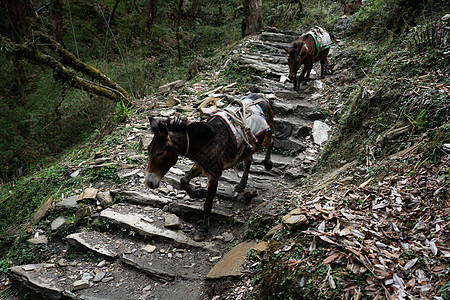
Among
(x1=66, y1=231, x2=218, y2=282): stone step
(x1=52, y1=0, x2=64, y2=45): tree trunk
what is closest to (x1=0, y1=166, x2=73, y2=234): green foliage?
(x1=66, y1=231, x2=218, y2=282): stone step

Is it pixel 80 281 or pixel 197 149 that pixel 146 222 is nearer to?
pixel 80 281

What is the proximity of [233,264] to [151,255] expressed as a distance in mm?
1695

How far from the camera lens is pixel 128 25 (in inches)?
648

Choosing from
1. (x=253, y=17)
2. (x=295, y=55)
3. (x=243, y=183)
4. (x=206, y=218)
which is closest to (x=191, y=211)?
(x=206, y=218)

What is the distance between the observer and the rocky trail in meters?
4.14

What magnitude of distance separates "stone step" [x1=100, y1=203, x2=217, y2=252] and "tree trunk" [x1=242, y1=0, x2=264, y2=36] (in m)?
10.6

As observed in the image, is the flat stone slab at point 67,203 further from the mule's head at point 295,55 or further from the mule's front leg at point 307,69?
the mule's front leg at point 307,69

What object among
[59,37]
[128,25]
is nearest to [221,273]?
[59,37]

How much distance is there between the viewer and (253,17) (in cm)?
1291

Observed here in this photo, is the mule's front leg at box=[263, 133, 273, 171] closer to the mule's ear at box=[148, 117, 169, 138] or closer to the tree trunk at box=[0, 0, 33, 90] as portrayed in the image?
the mule's ear at box=[148, 117, 169, 138]

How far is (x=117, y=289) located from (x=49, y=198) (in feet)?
9.62

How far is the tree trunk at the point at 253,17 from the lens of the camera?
41.8 ft

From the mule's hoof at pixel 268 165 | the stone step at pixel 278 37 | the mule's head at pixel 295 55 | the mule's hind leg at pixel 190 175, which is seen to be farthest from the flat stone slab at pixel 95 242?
the stone step at pixel 278 37

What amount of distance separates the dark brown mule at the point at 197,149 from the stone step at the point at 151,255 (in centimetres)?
41
